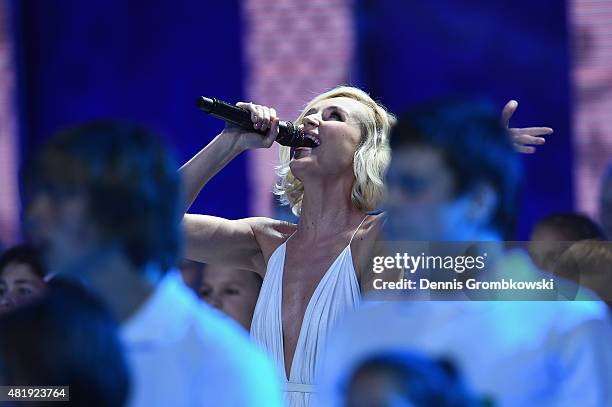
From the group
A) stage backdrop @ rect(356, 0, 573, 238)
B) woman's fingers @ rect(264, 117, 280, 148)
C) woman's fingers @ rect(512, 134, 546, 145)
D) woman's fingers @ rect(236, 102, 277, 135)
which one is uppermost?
stage backdrop @ rect(356, 0, 573, 238)

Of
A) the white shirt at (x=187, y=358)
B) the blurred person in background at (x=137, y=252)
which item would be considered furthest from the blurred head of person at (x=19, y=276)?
the white shirt at (x=187, y=358)

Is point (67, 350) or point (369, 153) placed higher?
point (369, 153)

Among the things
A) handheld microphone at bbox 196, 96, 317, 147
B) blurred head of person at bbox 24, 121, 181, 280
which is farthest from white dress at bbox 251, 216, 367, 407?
blurred head of person at bbox 24, 121, 181, 280

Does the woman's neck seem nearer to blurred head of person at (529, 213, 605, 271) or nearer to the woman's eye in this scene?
the woman's eye

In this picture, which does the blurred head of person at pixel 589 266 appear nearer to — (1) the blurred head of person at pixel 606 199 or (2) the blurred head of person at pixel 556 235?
(2) the blurred head of person at pixel 556 235

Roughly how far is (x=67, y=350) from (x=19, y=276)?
725 mm

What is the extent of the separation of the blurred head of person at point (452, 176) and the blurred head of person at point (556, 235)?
0.21 meters

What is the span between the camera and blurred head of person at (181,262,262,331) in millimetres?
2600

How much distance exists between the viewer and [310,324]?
2.07 m

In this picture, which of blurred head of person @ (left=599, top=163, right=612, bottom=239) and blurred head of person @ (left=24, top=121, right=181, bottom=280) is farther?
blurred head of person @ (left=599, top=163, right=612, bottom=239)

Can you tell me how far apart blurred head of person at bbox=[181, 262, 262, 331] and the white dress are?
0.39 m

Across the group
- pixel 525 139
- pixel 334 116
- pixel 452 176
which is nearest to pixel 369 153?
pixel 334 116

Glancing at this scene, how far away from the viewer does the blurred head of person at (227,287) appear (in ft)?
8.53

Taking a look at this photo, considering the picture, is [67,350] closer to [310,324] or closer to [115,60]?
[310,324]
